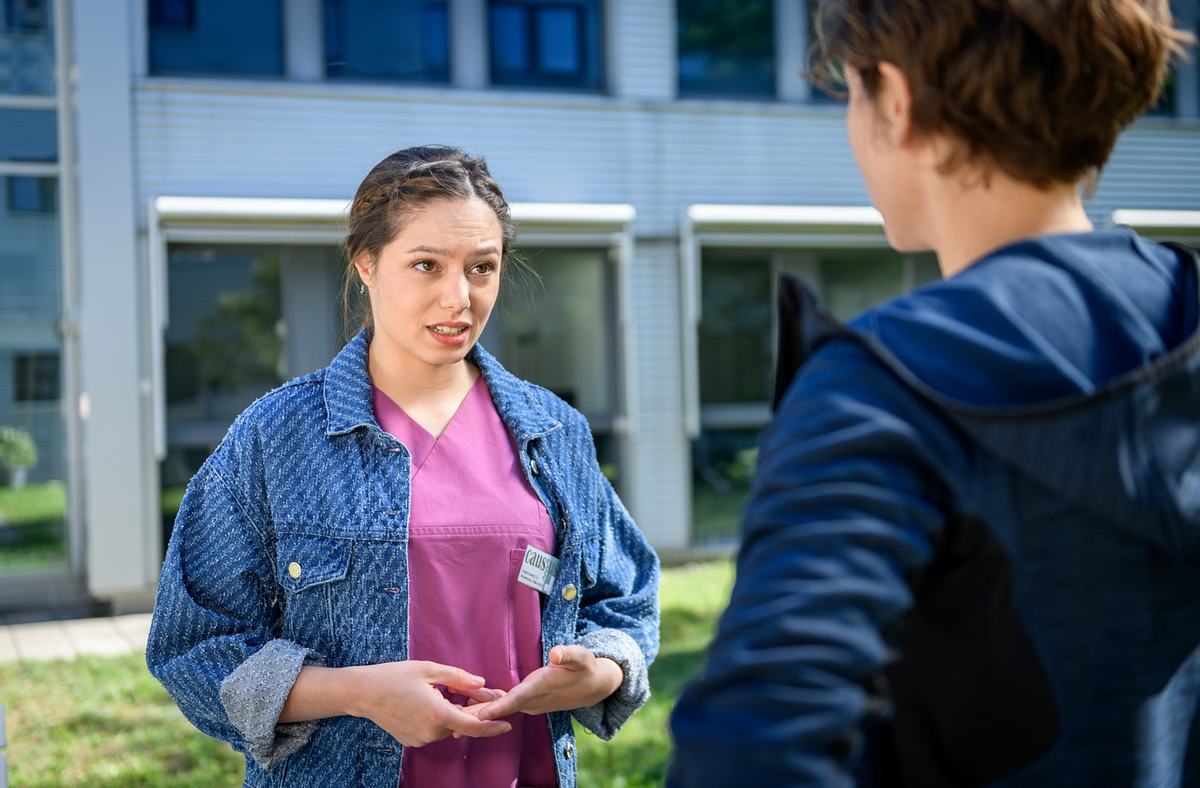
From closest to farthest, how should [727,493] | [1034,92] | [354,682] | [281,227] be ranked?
[1034,92] < [354,682] < [281,227] < [727,493]

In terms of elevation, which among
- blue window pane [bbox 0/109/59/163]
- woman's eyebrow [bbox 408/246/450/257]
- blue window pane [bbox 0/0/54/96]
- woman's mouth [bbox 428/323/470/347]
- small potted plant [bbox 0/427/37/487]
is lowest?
small potted plant [bbox 0/427/37/487]

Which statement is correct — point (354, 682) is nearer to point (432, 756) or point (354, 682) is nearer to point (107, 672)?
point (432, 756)

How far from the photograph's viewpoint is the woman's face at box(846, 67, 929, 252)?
110cm

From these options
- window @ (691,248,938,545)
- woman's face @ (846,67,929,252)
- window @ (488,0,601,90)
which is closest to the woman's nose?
woman's face @ (846,67,929,252)

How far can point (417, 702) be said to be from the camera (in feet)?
5.96

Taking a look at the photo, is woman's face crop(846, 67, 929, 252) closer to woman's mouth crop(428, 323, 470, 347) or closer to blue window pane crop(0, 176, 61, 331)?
woman's mouth crop(428, 323, 470, 347)

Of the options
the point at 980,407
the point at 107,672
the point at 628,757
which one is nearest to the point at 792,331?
the point at 980,407

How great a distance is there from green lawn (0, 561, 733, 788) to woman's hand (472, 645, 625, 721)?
2476 millimetres

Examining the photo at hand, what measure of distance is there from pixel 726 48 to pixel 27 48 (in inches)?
222

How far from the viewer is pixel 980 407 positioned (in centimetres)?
93

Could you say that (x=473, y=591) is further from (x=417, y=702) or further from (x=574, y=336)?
(x=574, y=336)

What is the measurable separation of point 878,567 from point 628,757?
14.6ft

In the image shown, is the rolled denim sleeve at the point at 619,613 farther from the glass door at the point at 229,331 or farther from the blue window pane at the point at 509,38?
the blue window pane at the point at 509,38

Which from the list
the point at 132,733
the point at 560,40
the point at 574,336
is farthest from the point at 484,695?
the point at 560,40
